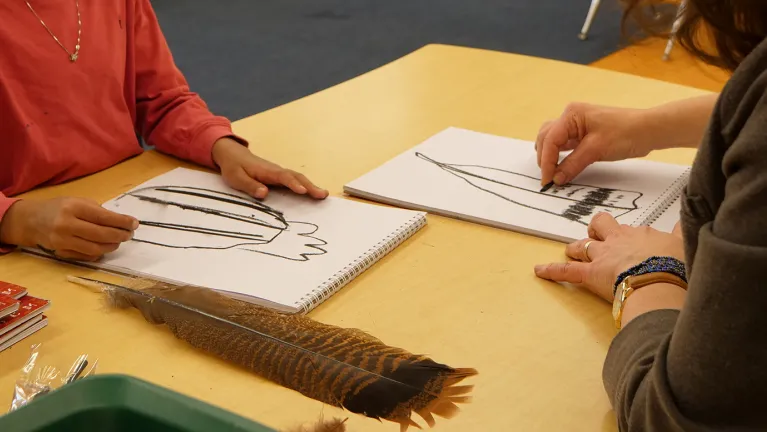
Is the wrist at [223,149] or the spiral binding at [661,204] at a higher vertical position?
the wrist at [223,149]

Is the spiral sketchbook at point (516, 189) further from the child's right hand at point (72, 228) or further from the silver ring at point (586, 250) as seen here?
the child's right hand at point (72, 228)

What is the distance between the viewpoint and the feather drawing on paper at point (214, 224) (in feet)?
3.31

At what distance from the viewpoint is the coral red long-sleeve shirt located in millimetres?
1234

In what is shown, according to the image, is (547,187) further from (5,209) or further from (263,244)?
(5,209)

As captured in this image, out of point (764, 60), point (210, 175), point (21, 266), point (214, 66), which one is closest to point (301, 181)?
point (210, 175)

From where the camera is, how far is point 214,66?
4.03m

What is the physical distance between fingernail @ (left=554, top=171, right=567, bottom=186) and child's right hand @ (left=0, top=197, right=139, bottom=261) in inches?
22.0

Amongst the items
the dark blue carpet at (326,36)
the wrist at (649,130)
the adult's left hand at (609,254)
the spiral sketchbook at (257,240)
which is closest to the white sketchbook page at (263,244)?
the spiral sketchbook at (257,240)

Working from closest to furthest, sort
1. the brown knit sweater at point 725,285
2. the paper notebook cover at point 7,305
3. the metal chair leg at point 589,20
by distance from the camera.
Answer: the brown knit sweater at point 725,285
the paper notebook cover at point 7,305
the metal chair leg at point 589,20

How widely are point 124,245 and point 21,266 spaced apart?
0.12m

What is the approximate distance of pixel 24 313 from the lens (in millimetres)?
846

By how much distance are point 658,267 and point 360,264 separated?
325mm

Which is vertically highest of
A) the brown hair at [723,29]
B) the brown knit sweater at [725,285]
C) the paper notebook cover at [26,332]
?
the brown hair at [723,29]

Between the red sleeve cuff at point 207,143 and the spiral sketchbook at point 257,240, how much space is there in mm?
89
